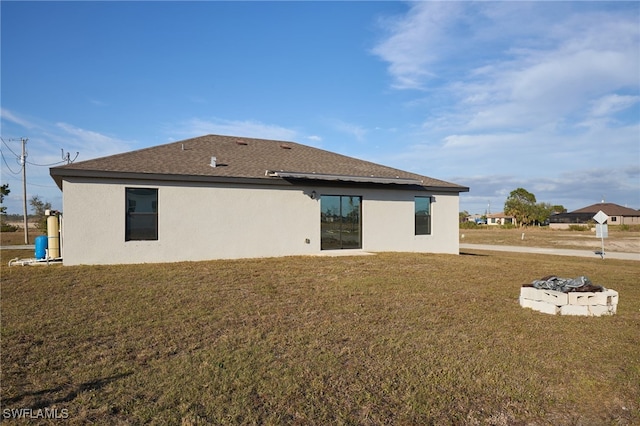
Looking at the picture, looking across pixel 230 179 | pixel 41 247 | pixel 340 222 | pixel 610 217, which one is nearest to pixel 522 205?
pixel 610 217

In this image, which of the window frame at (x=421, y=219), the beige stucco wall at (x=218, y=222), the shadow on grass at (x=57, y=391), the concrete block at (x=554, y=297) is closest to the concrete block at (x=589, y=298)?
the concrete block at (x=554, y=297)

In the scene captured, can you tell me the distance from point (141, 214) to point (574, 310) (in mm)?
11932

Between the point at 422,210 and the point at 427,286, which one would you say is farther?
the point at 422,210

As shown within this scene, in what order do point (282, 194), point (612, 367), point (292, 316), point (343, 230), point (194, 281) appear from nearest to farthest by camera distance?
1. point (612, 367)
2. point (292, 316)
3. point (194, 281)
4. point (282, 194)
5. point (343, 230)

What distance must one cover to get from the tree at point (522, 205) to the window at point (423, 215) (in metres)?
64.2

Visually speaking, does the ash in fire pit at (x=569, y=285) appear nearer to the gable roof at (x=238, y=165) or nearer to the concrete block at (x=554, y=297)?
the concrete block at (x=554, y=297)

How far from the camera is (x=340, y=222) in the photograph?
16375 millimetres

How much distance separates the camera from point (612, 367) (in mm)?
5230

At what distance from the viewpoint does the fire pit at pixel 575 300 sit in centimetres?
775

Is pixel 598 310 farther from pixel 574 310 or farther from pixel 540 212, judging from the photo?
pixel 540 212

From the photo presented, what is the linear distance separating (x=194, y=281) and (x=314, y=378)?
6.18 meters

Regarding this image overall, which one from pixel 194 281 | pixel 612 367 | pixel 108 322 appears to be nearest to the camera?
pixel 612 367

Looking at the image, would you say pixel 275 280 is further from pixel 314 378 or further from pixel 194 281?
pixel 314 378

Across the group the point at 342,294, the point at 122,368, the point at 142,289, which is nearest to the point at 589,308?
the point at 342,294
